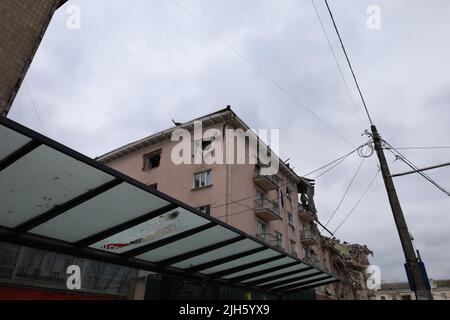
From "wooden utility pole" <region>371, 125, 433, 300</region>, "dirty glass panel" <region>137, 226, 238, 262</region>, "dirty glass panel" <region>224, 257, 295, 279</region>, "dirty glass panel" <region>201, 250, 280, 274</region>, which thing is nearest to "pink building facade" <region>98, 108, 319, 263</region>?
"wooden utility pole" <region>371, 125, 433, 300</region>

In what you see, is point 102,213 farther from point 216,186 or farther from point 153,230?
point 216,186

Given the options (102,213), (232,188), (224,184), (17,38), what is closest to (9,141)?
(102,213)

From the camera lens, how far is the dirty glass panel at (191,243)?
18.7ft

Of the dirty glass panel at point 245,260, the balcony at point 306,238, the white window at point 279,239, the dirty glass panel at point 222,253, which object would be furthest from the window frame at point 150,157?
the dirty glass panel at point 222,253

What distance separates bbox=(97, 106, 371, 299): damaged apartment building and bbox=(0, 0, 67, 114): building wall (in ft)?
39.5

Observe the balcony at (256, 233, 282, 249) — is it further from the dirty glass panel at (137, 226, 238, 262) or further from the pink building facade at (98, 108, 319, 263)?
the dirty glass panel at (137, 226, 238, 262)

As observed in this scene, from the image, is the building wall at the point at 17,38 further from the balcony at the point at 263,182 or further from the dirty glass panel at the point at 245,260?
the balcony at the point at 263,182

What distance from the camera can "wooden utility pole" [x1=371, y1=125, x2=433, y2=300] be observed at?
8664 millimetres

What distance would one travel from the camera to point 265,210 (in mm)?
23266

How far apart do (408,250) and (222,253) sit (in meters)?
6.24

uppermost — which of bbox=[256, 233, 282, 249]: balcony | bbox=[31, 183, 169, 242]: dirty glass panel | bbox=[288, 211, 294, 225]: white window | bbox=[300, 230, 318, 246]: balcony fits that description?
bbox=[288, 211, 294, 225]: white window

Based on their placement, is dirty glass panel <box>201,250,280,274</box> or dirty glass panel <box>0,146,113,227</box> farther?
dirty glass panel <box>201,250,280,274</box>
